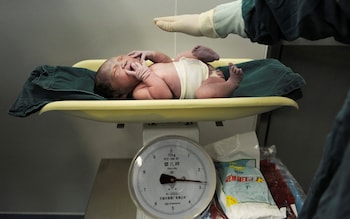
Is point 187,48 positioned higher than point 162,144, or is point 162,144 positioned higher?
point 187,48

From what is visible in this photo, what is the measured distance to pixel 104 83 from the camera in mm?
843

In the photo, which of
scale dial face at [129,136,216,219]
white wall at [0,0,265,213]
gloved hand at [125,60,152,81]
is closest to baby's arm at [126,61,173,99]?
gloved hand at [125,60,152,81]

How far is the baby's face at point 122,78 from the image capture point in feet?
2.75

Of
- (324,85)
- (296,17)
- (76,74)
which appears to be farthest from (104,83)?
(324,85)

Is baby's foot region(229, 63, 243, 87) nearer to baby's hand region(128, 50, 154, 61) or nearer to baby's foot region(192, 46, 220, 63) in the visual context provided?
baby's foot region(192, 46, 220, 63)

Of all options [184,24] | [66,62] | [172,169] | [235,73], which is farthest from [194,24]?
[66,62]

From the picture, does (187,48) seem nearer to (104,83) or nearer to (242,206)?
(104,83)

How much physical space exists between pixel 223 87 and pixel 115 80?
25cm

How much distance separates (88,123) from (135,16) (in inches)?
15.7

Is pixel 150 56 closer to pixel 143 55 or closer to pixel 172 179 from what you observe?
pixel 143 55

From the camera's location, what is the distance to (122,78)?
84cm

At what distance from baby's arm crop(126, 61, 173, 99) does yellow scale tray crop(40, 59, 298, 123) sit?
0.27 ft

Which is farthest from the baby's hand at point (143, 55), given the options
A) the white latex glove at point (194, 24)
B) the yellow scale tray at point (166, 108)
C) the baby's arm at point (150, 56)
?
the yellow scale tray at point (166, 108)

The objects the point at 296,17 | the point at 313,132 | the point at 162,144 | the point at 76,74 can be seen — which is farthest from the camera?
the point at 313,132
